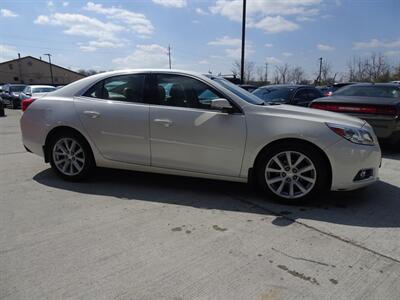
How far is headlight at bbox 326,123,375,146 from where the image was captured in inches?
142

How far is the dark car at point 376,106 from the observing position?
612cm

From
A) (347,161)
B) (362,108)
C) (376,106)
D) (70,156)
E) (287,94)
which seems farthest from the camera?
(287,94)

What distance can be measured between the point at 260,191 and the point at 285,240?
1.11 m

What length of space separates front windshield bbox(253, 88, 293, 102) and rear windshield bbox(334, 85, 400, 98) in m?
1.44

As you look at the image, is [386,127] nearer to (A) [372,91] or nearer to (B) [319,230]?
(A) [372,91]

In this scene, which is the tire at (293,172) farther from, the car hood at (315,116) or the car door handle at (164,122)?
the car door handle at (164,122)

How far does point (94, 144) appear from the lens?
4336 mm

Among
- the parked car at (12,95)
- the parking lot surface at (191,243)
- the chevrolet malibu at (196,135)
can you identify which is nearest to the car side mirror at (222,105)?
the chevrolet malibu at (196,135)

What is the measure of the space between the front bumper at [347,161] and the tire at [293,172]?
10 centimetres

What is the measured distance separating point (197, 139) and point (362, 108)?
162 inches

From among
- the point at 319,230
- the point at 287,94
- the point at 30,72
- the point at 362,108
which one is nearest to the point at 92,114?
the point at 319,230

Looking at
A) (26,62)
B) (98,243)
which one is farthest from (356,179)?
(26,62)

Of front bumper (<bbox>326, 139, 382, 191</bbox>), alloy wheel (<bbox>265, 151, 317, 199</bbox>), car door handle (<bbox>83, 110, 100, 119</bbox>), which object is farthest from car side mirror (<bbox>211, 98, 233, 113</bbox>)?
car door handle (<bbox>83, 110, 100, 119</bbox>)

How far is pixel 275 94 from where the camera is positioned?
28.8ft
